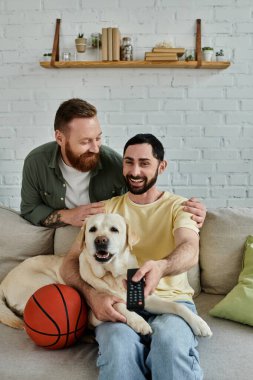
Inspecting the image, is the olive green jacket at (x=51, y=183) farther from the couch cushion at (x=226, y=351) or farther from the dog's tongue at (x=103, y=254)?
the couch cushion at (x=226, y=351)

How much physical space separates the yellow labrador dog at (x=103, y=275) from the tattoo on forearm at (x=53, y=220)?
0.26 m

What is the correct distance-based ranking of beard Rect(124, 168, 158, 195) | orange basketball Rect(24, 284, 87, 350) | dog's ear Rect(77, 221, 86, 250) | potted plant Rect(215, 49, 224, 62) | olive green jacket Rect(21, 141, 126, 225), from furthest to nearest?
potted plant Rect(215, 49, 224, 62)
olive green jacket Rect(21, 141, 126, 225)
beard Rect(124, 168, 158, 195)
dog's ear Rect(77, 221, 86, 250)
orange basketball Rect(24, 284, 87, 350)

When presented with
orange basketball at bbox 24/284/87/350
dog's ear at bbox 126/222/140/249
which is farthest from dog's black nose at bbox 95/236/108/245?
orange basketball at bbox 24/284/87/350

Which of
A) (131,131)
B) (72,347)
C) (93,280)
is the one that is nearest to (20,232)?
(93,280)

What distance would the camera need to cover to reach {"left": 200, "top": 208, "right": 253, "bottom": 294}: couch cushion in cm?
219

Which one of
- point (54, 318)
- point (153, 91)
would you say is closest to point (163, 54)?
point (153, 91)

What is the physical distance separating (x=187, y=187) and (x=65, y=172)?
1.38 m

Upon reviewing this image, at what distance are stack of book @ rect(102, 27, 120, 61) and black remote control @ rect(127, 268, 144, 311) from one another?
2128mm

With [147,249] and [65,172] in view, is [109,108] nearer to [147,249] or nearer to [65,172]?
[65,172]

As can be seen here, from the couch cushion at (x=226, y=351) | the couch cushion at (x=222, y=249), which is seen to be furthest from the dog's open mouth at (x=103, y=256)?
the couch cushion at (x=222, y=249)

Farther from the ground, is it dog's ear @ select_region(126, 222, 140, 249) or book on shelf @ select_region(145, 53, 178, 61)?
book on shelf @ select_region(145, 53, 178, 61)

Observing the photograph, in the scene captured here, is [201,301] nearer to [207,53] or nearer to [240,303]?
[240,303]

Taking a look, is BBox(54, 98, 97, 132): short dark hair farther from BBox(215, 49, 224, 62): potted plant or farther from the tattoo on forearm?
BBox(215, 49, 224, 62): potted plant

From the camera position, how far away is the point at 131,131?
3553 millimetres
